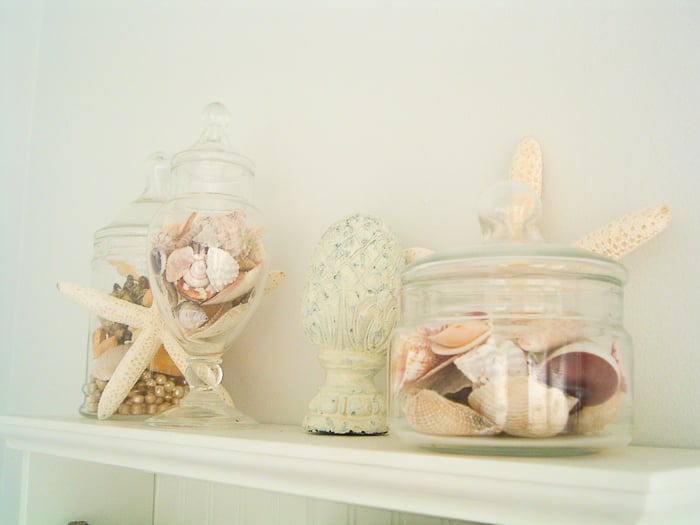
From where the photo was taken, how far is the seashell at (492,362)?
1.36ft

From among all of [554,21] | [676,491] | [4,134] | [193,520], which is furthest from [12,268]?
[676,491]

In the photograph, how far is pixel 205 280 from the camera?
65 centimetres

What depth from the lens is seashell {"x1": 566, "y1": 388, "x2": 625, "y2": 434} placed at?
0.42 metres

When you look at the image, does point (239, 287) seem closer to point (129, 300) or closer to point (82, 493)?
point (129, 300)

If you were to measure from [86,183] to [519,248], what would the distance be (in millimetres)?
848

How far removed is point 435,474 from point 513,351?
85 mm

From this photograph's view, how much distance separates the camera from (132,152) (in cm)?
105

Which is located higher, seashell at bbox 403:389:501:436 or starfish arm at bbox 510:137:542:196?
starfish arm at bbox 510:137:542:196

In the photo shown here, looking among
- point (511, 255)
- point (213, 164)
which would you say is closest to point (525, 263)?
point (511, 255)

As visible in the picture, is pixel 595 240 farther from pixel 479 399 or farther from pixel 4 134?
pixel 4 134

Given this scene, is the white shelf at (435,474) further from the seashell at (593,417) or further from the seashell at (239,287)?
the seashell at (239,287)

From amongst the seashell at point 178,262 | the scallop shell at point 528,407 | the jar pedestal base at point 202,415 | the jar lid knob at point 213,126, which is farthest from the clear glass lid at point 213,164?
the scallop shell at point 528,407

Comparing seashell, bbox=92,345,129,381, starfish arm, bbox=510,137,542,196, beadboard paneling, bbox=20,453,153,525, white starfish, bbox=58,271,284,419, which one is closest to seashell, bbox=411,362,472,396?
starfish arm, bbox=510,137,542,196

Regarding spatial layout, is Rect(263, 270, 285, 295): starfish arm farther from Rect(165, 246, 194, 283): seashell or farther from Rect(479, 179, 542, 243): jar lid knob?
Rect(479, 179, 542, 243): jar lid knob
